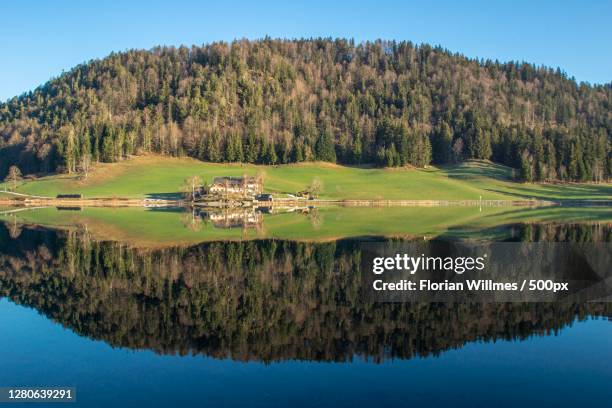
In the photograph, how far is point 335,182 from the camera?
142000mm

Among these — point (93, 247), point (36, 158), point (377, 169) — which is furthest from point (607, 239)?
point (36, 158)

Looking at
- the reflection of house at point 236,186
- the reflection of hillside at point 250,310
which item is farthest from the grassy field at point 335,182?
the reflection of hillside at point 250,310

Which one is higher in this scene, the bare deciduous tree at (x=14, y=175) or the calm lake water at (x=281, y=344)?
the bare deciduous tree at (x=14, y=175)

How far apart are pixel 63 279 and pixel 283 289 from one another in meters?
11.0

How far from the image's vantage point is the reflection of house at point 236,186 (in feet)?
398

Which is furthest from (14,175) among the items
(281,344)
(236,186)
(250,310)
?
(281,344)

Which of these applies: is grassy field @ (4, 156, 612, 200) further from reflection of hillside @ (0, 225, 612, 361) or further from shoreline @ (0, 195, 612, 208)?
reflection of hillside @ (0, 225, 612, 361)

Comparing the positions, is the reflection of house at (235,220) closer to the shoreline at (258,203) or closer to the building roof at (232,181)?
the shoreline at (258,203)

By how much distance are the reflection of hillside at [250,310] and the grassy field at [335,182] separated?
95.4m

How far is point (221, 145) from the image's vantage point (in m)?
170

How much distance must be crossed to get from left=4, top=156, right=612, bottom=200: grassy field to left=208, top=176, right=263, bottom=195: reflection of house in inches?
205

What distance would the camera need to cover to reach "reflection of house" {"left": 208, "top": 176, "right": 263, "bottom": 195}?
12138 cm

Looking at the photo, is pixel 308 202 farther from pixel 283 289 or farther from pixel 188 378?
pixel 188 378

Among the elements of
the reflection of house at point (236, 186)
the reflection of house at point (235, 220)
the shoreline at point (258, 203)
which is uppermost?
the reflection of house at point (236, 186)
